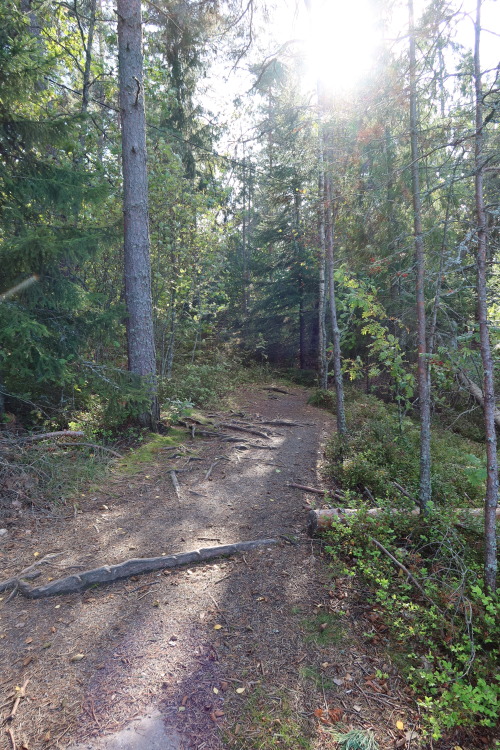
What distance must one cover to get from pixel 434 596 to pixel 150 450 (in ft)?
17.9

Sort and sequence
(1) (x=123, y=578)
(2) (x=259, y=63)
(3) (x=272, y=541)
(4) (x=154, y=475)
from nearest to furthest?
(1) (x=123, y=578), (3) (x=272, y=541), (4) (x=154, y=475), (2) (x=259, y=63)

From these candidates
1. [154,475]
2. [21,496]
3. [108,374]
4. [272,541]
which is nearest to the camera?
[272,541]

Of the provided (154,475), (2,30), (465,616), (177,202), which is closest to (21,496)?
(154,475)

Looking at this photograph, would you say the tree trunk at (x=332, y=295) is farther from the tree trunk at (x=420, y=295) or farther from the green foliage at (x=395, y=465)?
the tree trunk at (x=420, y=295)

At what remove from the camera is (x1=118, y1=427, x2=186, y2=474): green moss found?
6734mm

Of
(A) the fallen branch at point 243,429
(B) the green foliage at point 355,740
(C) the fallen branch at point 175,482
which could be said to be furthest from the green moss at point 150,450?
(B) the green foliage at point 355,740

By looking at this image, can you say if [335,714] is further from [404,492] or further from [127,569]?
[404,492]

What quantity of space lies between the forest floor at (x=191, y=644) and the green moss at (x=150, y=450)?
1.29m

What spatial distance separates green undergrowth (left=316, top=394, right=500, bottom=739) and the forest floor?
171 millimetres

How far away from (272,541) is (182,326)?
1029cm

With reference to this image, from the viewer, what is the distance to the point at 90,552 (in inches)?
166

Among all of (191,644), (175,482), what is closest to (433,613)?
(191,644)

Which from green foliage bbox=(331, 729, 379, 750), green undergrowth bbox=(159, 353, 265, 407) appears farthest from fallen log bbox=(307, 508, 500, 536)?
green undergrowth bbox=(159, 353, 265, 407)

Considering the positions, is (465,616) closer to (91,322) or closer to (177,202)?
(91,322)
